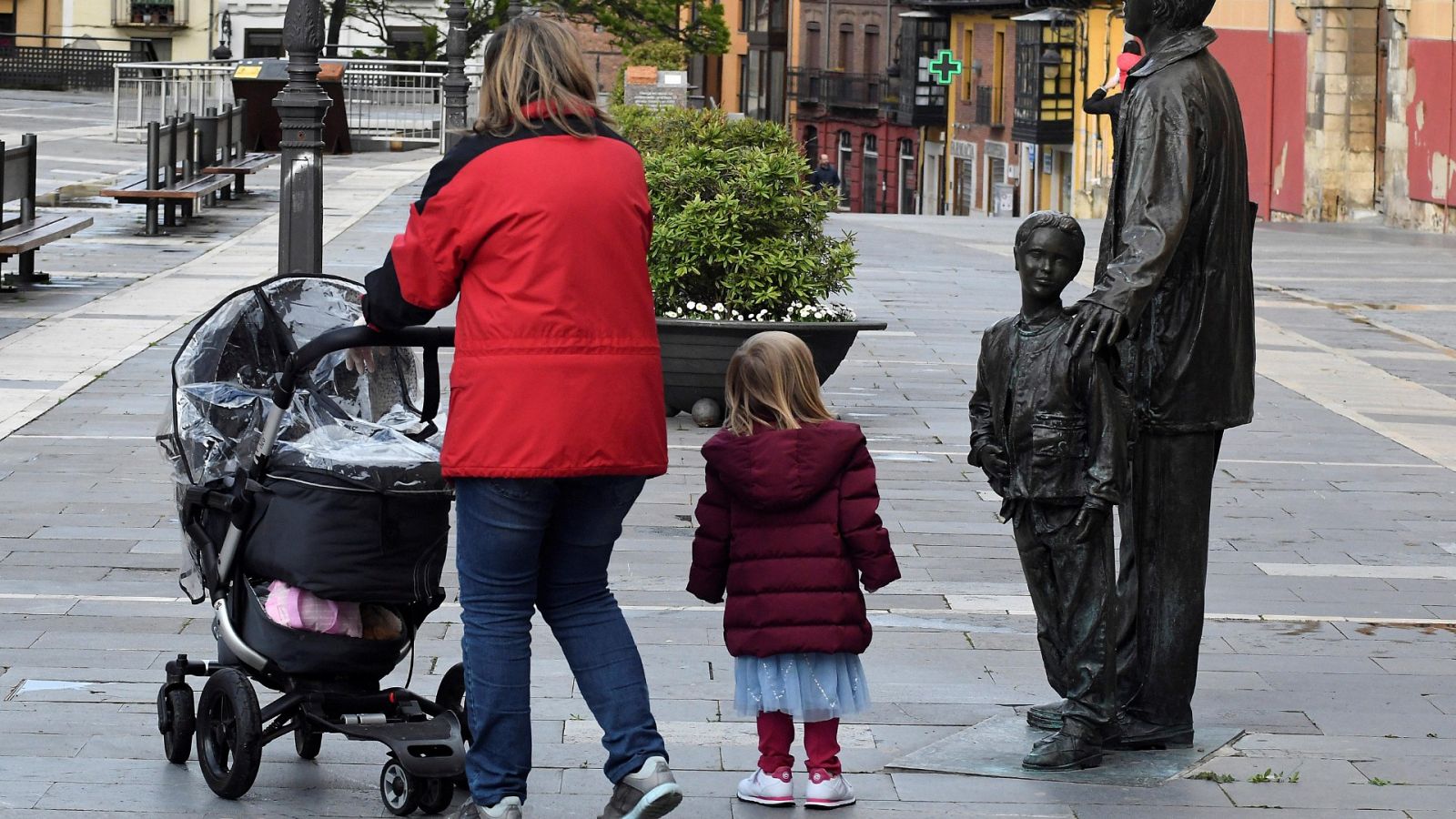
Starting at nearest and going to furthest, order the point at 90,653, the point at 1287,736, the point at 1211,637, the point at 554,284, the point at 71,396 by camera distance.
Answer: the point at 554,284 < the point at 1287,736 < the point at 90,653 < the point at 1211,637 < the point at 71,396

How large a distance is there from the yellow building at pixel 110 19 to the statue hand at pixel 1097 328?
66346 millimetres

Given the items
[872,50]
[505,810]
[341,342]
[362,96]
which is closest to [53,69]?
[362,96]

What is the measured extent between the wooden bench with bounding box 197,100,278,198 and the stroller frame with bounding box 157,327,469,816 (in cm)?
2000

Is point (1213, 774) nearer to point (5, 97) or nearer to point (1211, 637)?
point (1211, 637)

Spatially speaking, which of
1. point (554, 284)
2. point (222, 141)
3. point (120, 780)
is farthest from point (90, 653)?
point (222, 141)

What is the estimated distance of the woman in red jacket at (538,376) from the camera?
435cm

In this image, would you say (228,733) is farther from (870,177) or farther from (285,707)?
(870,177)

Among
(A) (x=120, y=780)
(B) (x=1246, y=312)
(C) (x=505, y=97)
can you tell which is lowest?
(A) (x=120, y=780)

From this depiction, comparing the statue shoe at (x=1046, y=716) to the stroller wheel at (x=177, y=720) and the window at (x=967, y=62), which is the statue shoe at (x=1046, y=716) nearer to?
the stroller wheel at (x=177, y=720)

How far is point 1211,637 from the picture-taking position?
6707 mm

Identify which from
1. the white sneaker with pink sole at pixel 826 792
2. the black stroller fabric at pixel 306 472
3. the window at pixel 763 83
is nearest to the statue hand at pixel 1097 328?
the white sneaker with pink sole at pixel 826 792

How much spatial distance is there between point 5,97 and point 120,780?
49358 millimetres

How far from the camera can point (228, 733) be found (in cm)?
490

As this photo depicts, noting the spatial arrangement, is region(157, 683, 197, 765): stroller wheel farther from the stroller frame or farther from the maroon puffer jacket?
the maroon puffer jacket
